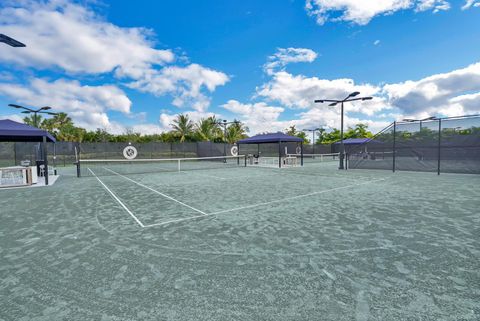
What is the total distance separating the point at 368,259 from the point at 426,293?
2.80 feet

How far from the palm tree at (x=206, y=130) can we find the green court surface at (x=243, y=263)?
3973 centimetres

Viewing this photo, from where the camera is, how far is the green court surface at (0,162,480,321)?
7.97 feet

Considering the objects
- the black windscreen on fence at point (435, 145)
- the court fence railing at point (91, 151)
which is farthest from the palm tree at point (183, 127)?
the black windscreen on fence at point (435, 145)

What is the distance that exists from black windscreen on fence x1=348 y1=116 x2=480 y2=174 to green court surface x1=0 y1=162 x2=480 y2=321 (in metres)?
10.4

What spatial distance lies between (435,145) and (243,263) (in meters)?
17.6

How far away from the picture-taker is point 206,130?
46.1 meters

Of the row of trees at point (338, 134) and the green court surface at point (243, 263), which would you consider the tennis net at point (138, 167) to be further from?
the row of trees at point (338, 134)

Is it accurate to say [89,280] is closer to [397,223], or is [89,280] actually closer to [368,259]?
[368,259]

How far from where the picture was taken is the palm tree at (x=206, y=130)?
150 feet

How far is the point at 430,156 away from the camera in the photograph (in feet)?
50.7

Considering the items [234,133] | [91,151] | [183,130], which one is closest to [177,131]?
[183,130]

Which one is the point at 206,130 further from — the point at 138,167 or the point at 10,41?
the point at 10,41

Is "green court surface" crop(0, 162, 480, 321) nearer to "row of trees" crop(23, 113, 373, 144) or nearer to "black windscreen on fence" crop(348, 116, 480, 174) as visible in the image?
"black windscreen on fence" crop(348, 116, 480, 174)

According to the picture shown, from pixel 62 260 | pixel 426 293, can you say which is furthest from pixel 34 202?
pixel 426 293
